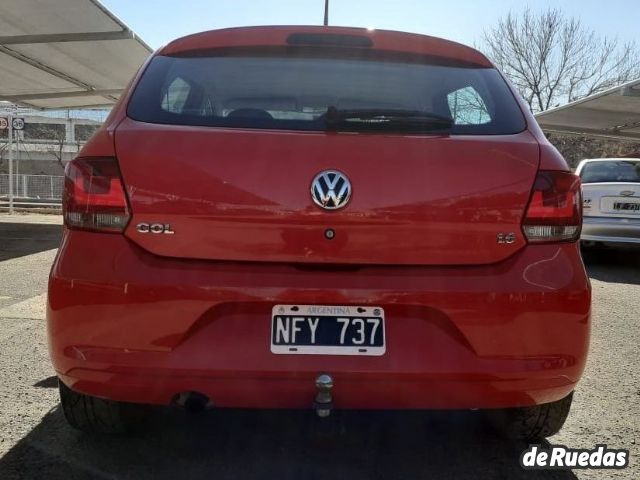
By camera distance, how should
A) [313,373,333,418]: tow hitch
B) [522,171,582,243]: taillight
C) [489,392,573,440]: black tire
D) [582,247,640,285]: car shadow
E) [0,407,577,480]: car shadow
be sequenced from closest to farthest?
[313,373,333,418]: tow hitch
[522,171,582,243]: taillight
[0,407,577,480]: car shadow
[489,392,573,440]: black tire
[582,247,640,285]: car shadow

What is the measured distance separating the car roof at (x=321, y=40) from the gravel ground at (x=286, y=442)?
1.48 metres

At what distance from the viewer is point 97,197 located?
2.12 m

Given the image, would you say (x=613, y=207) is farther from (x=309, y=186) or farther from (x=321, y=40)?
(x=309, y=186)

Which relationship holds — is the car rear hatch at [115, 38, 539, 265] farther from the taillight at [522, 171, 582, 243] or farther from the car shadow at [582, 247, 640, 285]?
the car shadow at [582, 247, 640, 285]

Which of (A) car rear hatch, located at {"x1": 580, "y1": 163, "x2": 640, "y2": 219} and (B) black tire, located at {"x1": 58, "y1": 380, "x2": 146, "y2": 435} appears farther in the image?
(A) car rear hatch, located at {"x1": 580, "y1": 163, "x2": 640, "y2": 219}

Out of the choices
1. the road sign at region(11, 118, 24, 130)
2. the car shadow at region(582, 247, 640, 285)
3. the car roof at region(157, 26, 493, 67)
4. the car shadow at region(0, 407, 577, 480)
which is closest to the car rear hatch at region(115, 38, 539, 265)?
the car roof at region(157, 26, 493, 67)

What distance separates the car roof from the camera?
8.14ft

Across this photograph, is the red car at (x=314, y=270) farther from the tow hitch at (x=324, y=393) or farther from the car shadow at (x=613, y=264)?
the car shadow at (x=613, y=264)

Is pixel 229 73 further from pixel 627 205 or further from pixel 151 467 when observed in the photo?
pixel 627 205

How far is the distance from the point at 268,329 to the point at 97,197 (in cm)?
73

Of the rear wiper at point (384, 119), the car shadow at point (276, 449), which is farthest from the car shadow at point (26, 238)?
the rear wiper at point (384, 119)

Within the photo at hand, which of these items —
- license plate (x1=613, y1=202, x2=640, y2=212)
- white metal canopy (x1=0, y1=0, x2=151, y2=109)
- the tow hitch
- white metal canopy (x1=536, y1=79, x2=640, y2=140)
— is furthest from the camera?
white metal canopy (x1=536, y1=79, x2=640, y2=140)

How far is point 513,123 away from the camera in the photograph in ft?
7.70

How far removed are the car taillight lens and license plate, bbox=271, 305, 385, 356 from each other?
24.4 inches
